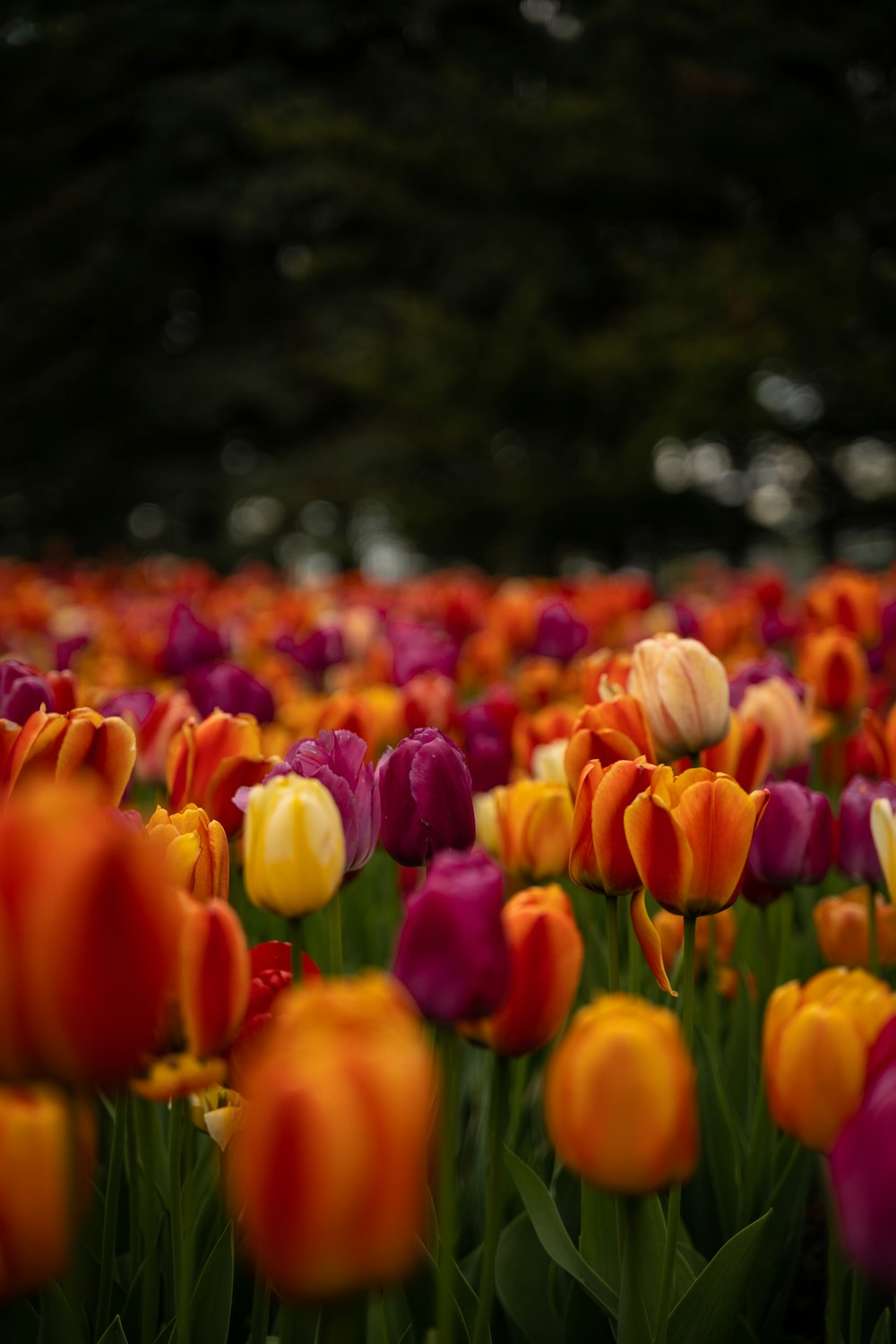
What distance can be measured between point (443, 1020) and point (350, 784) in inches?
12.1

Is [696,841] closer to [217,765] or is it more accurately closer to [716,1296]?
[716,1296]

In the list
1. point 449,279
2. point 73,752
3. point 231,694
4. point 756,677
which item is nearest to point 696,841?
point 73,752

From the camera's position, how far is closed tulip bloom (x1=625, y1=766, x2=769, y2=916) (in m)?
0.83

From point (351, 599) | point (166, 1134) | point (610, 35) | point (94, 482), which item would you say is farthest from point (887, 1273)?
point (94, 482)

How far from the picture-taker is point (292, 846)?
0.80 metres

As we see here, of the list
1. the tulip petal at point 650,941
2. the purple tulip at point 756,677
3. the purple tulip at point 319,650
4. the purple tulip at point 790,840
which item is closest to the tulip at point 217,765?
the tulip petal at point 650,941

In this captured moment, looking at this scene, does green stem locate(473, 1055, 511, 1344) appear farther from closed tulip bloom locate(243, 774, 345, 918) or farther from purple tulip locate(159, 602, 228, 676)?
purple tulip locate(159, 602, 228, 676)

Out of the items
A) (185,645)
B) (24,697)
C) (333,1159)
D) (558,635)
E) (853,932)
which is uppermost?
(333,1159)

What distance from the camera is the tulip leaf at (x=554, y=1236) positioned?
3.00 ft

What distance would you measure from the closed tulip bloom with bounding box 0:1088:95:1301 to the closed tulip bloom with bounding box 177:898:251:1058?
123 mm

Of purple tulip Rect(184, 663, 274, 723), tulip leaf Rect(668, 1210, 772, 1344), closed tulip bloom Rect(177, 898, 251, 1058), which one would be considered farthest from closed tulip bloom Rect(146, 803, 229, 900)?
purple tulip Rect(184, 663, 274, 723)

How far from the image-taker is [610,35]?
11820 mm

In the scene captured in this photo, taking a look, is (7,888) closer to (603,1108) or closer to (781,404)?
(603,1108)

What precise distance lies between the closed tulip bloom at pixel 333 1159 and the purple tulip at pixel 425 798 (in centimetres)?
47
